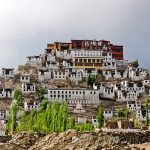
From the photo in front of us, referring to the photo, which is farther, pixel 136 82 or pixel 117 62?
pixel 117 62

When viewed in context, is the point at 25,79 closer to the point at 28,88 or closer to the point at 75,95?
the point at 28,88

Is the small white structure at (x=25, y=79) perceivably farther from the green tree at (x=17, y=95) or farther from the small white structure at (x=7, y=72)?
the green tree at (x=17, y=95)

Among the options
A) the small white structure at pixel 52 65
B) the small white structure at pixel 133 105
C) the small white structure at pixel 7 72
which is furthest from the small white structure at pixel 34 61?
the small white structure at pixel 133 105

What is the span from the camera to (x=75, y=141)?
6300 centimetres

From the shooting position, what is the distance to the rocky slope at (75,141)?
60.4 m

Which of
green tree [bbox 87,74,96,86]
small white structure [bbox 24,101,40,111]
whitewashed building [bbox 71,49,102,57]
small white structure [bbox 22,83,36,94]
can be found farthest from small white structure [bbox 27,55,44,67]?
small white structure [bbox 24,101,40,111]

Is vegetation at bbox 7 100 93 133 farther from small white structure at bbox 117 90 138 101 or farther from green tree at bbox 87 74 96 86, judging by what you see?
green tree at bbox 87 74 96 86

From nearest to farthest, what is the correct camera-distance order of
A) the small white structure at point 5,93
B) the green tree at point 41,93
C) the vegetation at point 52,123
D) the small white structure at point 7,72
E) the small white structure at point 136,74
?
the vegetation at point 52,123 → the green tree at point 41,93 → the small white structure at point 5,93 → the small white structure at point 7,72 → the small white structure at point 136,74

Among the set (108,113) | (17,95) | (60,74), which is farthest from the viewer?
(60,74)

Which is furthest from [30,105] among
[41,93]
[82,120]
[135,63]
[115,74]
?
[135,63]

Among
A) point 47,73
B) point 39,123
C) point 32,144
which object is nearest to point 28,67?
point 47,73

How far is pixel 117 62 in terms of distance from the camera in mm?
158125

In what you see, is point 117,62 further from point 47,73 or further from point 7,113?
point 7,113

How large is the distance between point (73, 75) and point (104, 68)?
40.3ft
